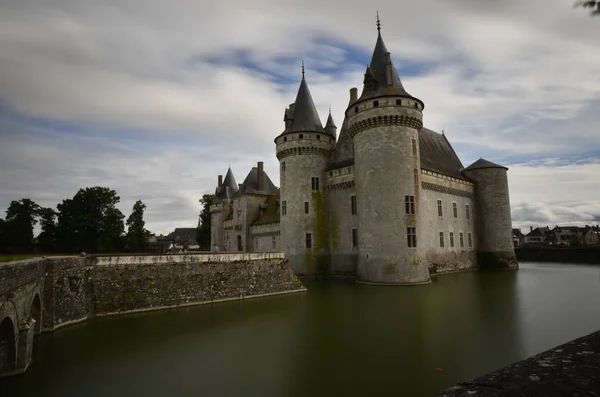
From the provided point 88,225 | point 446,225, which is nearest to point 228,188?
point 88,225

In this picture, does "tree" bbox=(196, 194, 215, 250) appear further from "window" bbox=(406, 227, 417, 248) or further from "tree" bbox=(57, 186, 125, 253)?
"window" bbox=(406, 227, 417, 248)

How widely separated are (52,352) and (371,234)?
17.3m

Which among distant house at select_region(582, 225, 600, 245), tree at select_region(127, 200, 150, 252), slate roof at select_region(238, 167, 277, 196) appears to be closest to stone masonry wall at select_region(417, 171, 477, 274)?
slate roof at select_region(238, 167, 277, 196)

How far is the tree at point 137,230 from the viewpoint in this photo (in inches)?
1471

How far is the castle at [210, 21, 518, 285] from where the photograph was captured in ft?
73.0

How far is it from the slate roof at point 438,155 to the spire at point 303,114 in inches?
376

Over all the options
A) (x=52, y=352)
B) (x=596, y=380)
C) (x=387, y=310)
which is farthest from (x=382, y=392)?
(x=52, y=352)

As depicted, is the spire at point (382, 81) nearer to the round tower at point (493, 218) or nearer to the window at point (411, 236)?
the window at point (411, 236)

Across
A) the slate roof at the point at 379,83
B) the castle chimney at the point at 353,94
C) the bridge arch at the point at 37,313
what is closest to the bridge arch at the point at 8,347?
the bridge arch at the point at 37,313

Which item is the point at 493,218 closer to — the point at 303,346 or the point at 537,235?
the point at 303,346

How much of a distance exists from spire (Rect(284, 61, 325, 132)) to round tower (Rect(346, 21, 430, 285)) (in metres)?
5.76

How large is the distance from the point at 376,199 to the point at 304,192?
742 cm

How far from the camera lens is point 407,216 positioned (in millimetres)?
22125

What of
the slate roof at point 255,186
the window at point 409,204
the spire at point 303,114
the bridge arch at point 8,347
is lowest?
the bridge arch at point 8,347
